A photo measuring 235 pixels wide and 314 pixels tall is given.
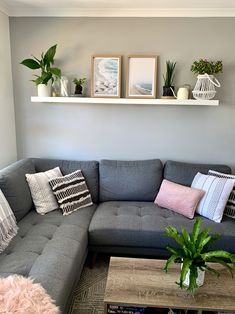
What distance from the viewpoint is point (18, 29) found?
2840 millimetres

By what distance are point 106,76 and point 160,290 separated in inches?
83.4

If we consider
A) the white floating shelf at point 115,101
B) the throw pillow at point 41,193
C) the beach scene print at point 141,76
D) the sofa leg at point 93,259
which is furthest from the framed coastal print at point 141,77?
the sofa leg at point 93,259

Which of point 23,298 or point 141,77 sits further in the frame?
point 141,77

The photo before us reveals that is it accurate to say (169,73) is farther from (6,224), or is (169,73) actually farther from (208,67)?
(6,224)

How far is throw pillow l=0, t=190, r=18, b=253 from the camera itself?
190 centimetres

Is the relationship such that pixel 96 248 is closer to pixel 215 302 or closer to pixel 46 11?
pixel 215 302

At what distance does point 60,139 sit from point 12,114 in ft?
1.94

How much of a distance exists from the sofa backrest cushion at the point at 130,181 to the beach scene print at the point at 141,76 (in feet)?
2.54

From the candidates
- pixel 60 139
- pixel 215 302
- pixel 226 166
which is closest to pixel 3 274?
Result: pixel 215 302

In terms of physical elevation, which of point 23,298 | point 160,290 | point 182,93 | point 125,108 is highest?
point 182,93

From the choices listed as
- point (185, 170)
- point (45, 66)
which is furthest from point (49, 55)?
point (185, 170)

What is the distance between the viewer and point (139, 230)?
7.35 ft

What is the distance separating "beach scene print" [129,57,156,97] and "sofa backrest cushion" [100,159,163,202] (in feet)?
2.54

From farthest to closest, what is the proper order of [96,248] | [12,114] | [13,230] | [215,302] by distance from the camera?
[12,114] → [96,248] → [13,230] → [215,302]
